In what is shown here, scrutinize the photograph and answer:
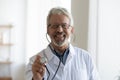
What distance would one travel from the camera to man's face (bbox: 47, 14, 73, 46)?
1.32m

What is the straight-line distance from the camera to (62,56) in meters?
1.43

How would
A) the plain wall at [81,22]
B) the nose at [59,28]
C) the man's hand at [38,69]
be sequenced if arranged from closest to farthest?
the man's hand at [38,69], the nose at [59,28], the plain wall at [81,22]

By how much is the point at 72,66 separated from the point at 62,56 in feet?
0.28

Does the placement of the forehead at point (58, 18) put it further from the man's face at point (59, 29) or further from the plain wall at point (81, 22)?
the plain wall at point (81, 22)

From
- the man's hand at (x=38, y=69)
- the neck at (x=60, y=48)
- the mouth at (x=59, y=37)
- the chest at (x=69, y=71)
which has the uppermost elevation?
the mouth at (x=59, y=37)

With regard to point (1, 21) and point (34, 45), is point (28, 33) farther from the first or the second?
point (1, 21)

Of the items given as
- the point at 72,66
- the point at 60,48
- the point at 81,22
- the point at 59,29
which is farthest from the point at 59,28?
Answer: the point at 81,22

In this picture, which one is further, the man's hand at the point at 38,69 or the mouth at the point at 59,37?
the mouth at the point at 59,37

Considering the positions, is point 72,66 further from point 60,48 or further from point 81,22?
point 81,22

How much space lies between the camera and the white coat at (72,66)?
1.38m

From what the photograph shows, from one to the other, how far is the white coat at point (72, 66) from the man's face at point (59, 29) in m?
0.11

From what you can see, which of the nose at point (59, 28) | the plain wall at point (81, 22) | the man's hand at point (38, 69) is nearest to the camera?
the man's hand at point (38, 69)

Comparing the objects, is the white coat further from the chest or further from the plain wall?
the plain wall

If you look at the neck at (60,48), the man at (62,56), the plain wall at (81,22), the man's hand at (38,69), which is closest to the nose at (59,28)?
the man at (62,56)
